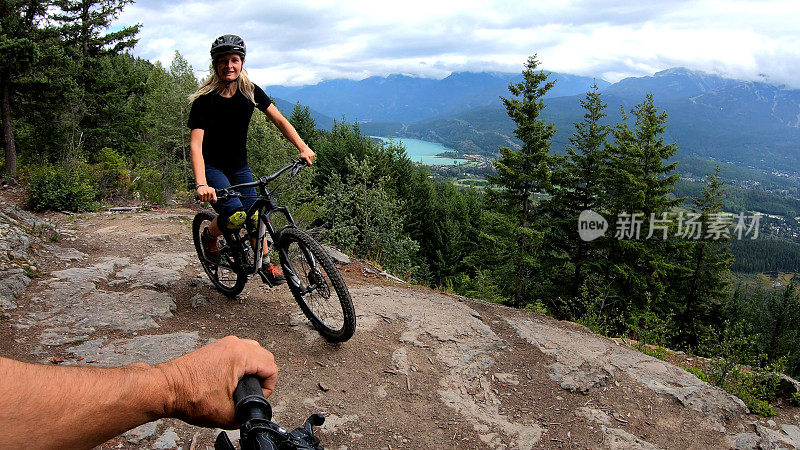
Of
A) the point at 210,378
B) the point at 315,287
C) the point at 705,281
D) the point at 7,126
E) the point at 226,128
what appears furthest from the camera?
the point at 705,281

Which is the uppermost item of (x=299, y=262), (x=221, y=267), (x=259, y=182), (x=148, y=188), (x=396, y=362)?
(x=259, y=182)

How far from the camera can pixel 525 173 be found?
2372 cm

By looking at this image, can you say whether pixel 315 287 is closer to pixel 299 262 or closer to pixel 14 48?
pixel 299 262

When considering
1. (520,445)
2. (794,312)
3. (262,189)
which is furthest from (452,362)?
(794,312)

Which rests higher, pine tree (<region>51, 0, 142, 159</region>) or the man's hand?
pine tree (<region>51, 0, 142, 159</region>)

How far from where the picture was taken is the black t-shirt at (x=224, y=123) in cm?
439

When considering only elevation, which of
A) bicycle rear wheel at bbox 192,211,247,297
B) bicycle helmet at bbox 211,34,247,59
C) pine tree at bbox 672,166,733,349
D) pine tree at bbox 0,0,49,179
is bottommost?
pine tree at bbox 672,166,733,349

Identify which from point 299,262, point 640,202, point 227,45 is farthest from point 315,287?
point 640,202

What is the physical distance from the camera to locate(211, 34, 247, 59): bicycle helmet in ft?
13.7

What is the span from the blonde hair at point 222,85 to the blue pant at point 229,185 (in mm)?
798

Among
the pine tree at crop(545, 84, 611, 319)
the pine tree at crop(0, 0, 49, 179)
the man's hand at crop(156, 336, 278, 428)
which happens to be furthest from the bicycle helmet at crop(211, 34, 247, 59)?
the pine tree at crop(545, 84, 611, 319)

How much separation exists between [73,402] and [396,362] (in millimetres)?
3325

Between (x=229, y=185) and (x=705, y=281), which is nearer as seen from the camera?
(x=229, y=185)

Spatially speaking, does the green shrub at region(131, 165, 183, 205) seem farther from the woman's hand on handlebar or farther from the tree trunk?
the woman's hand on handlebar
